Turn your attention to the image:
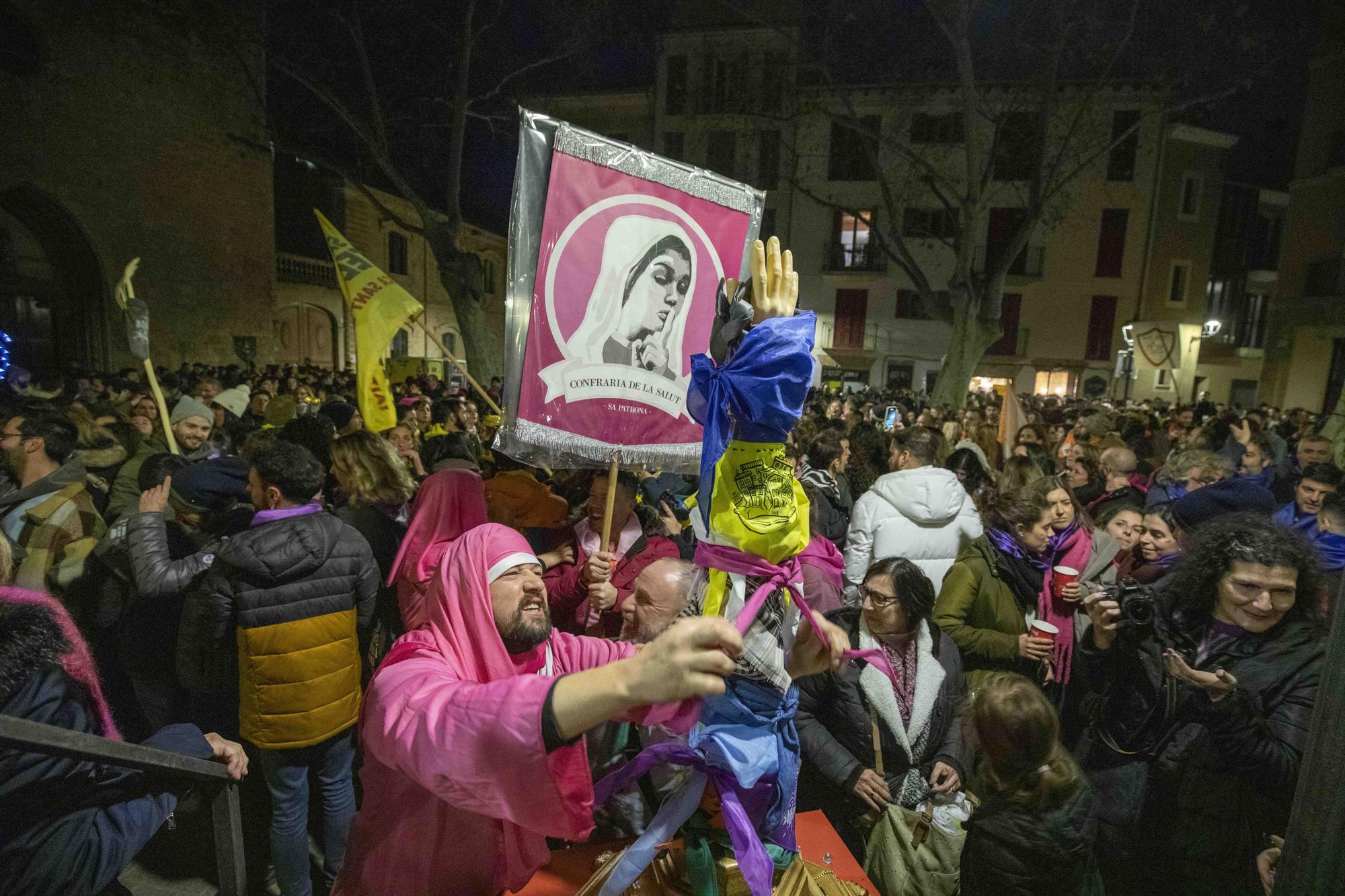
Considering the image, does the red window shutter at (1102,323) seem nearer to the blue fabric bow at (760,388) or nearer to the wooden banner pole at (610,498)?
the wooden banner pole at (610,498)

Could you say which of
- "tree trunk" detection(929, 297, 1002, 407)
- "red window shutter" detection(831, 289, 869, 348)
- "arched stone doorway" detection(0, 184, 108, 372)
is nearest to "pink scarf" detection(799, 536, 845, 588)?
"tree trunk" detection(929, 297, 1002, 407)

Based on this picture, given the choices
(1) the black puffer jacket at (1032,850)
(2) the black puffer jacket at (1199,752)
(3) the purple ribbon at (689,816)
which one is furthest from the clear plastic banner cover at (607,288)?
(2) the black puffer jacket at (1199,752)

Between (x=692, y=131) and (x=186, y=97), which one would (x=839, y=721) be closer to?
(x=186, y=97)

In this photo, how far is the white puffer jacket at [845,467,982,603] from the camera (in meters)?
4.01

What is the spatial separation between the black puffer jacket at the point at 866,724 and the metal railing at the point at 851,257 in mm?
27350

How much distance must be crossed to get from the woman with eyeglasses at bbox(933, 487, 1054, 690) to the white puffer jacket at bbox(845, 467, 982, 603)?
474 millimetres

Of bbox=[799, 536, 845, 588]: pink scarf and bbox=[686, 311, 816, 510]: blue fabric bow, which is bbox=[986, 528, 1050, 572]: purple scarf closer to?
bbox=[799, 536, 845, 588]: pink scarf

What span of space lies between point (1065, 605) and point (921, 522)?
950 millimetres

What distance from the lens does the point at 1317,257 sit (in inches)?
830

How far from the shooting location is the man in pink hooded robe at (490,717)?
1.17 m

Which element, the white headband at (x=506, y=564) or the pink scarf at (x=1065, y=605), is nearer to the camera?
the white headband at (x=506, y=564)

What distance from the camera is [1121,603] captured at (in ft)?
8.30

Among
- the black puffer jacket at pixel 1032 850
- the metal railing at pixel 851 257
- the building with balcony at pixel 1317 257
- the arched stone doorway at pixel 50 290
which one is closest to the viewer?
the black puffer jacket at pixel 1032 850

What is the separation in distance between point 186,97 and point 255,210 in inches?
122
